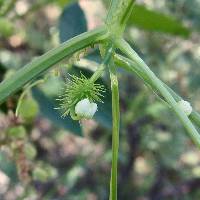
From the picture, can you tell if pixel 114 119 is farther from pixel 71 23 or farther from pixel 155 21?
pixel 155 21

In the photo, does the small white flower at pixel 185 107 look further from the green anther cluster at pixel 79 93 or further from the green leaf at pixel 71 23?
the green leaf at pixel 71 23

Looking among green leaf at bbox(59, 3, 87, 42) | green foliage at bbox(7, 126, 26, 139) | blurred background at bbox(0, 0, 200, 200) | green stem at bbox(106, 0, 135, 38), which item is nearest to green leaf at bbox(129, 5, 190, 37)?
green leaf at bbox(59, 3, 87, 42)

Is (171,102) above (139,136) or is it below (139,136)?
below

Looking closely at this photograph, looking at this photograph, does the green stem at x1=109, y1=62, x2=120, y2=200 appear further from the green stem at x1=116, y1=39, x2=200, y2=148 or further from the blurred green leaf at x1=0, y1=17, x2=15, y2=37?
the blurred green leaf at x1=0, y1=17, x2=15, y2=37

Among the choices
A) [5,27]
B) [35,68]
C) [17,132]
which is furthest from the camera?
[5,27]

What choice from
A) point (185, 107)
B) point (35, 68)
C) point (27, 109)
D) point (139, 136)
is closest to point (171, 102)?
point (185, 107)

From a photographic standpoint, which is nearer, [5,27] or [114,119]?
[114,119]

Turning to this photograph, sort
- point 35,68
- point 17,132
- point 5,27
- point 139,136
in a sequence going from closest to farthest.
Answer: point 35,68
point 17,132
point 5,27
point 139,136
